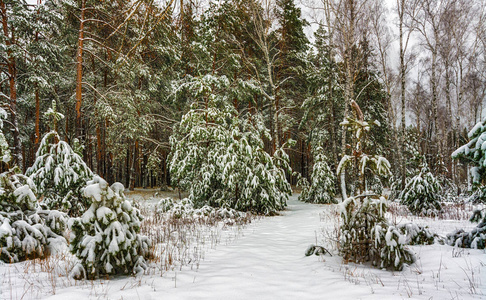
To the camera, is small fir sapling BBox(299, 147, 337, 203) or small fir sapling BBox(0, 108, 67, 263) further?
small fir sapling BBox(299, 147, 337, 203)

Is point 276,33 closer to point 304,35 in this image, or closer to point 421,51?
point 304,35

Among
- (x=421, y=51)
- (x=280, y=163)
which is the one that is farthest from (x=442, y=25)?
(x=280, y=163)

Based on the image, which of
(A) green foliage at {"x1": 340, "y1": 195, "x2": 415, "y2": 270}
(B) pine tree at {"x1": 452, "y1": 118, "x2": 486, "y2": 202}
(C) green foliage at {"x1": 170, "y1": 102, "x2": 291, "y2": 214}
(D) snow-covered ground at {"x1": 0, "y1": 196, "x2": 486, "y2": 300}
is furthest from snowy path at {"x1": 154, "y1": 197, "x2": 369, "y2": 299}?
(C) green foliage at {"x1": 170, "y1": 102, "x2": 291, "y2": 214}

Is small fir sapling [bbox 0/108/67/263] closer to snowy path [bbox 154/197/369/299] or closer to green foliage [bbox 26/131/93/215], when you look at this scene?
green foliage [bbox 26/131/93/215]

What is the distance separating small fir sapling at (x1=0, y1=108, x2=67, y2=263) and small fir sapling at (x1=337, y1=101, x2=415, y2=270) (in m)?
5.07

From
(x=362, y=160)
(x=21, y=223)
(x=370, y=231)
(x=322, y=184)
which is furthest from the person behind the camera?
(x=322, y=184)

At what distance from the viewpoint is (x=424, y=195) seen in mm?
8820

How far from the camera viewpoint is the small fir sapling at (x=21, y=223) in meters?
3.97

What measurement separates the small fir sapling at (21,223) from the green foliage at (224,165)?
5.60m

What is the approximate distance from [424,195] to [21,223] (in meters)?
10.6

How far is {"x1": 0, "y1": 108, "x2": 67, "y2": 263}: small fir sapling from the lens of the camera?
3969mm

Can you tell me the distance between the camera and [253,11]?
12.9 m

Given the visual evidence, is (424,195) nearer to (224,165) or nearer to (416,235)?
(416,235)

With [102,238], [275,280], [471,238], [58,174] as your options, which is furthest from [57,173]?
[471,238]
